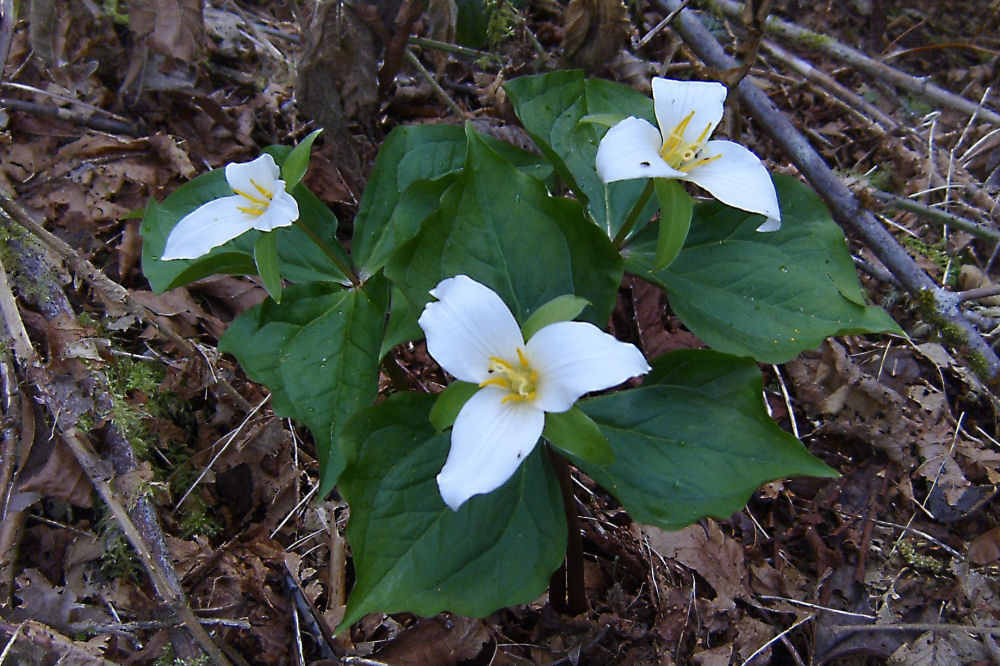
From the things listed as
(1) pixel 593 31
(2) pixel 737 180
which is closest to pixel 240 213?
(2) pixel 737 180

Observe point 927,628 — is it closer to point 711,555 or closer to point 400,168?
point 711,555

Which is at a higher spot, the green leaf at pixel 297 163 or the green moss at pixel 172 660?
the green leaf at pixel 297 163

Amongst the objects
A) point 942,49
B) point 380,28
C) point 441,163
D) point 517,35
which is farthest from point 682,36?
point 942,49

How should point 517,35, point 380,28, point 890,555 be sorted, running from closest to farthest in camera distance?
point 890,555
point 380,28
point 517,35

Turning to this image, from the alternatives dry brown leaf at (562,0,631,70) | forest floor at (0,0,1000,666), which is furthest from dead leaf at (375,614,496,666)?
dry brown leaf at (562,0,631,70)

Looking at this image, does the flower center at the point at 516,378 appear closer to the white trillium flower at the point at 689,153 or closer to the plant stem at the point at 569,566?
the plant stem at the point at 569,566

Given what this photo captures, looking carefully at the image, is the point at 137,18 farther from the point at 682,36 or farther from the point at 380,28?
the point at 682,36

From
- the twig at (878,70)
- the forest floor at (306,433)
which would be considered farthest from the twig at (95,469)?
the twig at (878,70)
